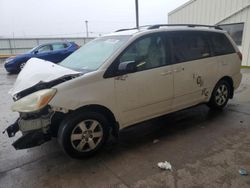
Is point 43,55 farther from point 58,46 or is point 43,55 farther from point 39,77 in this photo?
point 39,77

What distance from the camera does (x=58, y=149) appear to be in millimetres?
3270

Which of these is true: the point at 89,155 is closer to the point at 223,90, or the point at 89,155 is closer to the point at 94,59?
the point at 94,59

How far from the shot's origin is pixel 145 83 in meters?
3.20

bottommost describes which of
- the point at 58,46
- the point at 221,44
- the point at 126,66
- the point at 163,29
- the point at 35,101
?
the point at 35,101

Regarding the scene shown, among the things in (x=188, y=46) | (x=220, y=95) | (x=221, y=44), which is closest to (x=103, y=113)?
(x=188, y=46)

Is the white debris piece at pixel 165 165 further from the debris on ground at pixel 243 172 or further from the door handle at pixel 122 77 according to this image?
the door handle at pixel 122 77

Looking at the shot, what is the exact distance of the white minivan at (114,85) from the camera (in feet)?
8.76

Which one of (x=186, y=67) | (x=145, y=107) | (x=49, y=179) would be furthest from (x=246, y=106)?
(x=49, y=179)

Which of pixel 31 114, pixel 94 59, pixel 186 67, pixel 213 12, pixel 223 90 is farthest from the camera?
pixel 213 12

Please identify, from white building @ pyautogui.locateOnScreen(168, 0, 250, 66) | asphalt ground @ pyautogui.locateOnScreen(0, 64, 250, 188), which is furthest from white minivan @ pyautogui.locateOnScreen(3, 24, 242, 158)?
white building @ pyautogui.locateOnScreen(168, 0, 250, 66)

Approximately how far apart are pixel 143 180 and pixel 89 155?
87cm

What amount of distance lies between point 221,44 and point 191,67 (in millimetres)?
1107

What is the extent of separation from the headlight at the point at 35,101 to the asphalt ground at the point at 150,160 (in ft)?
2.85

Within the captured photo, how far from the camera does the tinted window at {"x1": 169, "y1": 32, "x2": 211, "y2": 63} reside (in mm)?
3566
